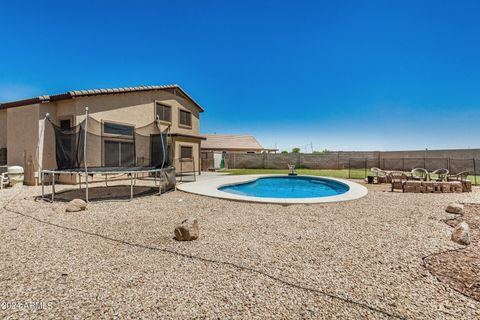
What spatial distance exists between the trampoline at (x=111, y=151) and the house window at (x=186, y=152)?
4.40 metres

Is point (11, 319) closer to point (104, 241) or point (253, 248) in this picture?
point (104, 241)

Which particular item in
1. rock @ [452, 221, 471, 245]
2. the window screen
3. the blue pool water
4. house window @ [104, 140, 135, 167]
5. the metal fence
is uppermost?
the window screen

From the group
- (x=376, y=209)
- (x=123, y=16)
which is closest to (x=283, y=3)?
(x=123, y=16)

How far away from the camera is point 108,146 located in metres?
10.3

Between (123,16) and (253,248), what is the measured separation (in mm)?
12486

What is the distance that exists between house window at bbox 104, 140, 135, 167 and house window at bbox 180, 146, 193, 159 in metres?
5.08

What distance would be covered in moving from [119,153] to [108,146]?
645 millimetres

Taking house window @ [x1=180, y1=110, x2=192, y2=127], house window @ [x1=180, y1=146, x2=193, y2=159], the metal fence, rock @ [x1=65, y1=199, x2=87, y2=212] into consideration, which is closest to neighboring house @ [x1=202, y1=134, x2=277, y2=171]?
house window @ [x1=180, y1=110, x2=192, y2=127]

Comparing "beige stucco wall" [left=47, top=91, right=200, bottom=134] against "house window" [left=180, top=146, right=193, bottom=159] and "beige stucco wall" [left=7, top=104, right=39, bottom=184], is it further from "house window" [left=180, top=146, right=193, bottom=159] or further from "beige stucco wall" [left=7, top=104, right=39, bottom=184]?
"house window" [left=180, top=146, right=193, bottom=159]

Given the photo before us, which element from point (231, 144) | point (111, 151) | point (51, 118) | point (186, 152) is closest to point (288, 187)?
point (186, 152)

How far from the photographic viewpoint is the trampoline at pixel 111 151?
7785 mm

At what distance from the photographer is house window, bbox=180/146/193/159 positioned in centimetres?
1558

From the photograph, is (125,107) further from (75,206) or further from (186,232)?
(186,232)

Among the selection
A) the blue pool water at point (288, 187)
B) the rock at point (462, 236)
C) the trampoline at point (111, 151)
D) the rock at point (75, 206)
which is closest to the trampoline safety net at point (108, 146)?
the trampoline at point (111, 151)
